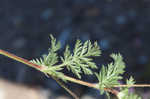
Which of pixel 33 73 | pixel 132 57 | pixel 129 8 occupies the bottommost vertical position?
pixel 33 73

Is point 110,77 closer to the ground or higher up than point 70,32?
closer to the ground

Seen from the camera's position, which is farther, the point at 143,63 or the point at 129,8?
the point at 129,8

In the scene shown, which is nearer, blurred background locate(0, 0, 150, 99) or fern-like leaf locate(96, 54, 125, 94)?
fern-like leaf locate(96, 54, 125, 94)

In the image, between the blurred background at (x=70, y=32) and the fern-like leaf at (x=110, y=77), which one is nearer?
the fern-like leaf at (x=110, y=77)

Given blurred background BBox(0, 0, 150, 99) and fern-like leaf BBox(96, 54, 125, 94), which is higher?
blurred background BBox(0, 0, 150, 99)

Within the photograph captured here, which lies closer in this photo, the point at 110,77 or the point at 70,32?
the point at 110,77

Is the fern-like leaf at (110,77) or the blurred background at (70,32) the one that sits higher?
the blurred background at (70,32)

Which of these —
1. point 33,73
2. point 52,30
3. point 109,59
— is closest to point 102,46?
point 109,59

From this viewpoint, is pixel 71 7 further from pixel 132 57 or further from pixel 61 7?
pixel 132 57
